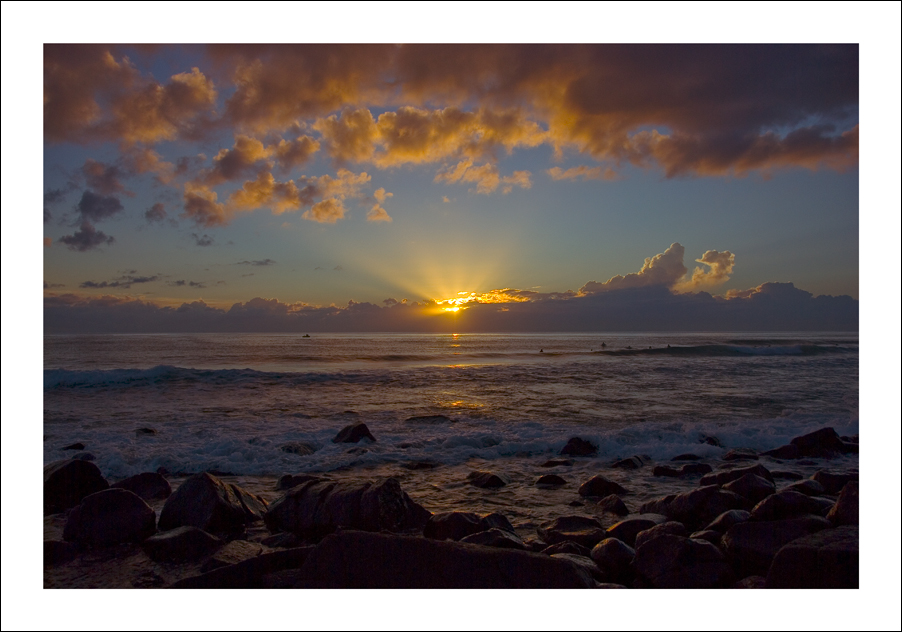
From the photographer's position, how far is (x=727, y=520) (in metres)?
4.71

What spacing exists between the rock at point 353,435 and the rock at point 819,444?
A: 8.19m

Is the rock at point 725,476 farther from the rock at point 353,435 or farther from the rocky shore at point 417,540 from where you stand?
the rock at point 353,435

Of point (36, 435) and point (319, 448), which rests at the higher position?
point (36, 435)

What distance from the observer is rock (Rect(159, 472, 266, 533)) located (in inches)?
192

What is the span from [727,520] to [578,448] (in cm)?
386

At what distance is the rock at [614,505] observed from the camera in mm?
5523

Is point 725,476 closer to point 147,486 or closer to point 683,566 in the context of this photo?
point 683,566

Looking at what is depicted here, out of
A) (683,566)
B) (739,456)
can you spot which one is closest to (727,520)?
(683,566)

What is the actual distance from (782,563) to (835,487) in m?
3.59

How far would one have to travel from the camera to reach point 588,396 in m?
14.9

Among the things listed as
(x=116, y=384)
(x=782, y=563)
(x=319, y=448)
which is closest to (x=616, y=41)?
(x=782, y=563)

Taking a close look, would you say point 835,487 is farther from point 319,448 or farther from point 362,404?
point 362,404

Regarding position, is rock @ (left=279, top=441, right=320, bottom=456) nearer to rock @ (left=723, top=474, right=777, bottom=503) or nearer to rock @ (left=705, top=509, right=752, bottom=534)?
rock @ (left=705, top=509, right=752, bottom=534)

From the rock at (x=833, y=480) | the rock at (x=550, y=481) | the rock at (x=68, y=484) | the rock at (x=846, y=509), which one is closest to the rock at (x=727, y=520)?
the rock at (x=846, y=509)
